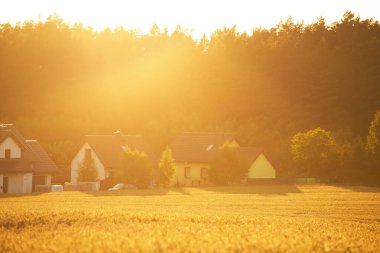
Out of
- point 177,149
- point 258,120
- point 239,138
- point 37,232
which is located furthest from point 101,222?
point 258,120

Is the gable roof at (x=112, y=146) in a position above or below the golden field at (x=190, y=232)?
above

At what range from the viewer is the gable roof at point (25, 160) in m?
59.8

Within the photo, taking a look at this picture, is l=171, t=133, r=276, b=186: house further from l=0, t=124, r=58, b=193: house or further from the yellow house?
l=0, t=124, r=58, b=193: house

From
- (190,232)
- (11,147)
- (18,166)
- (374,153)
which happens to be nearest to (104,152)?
(11,147)

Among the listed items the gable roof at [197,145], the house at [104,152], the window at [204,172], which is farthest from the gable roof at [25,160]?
the window at [204,172]

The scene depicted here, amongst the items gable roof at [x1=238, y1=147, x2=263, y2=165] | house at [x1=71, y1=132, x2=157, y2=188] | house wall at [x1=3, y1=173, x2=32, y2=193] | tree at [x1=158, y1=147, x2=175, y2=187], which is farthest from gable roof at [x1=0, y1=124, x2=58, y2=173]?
gable roof at [x1=238, y1=147, x2=263, y2=165]

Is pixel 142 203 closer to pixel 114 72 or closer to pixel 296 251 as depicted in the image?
pixel 296 251

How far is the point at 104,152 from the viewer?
69938mm

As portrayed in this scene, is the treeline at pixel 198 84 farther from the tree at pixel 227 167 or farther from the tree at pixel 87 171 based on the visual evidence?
the tree at pixel 87 171

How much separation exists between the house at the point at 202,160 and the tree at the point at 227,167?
19.2ft

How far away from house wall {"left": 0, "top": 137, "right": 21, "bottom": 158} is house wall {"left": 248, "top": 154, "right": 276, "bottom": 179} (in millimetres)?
24451

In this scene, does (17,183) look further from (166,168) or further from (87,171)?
(166,168)

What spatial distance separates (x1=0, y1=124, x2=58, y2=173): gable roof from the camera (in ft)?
196

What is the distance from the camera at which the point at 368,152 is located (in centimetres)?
6556
